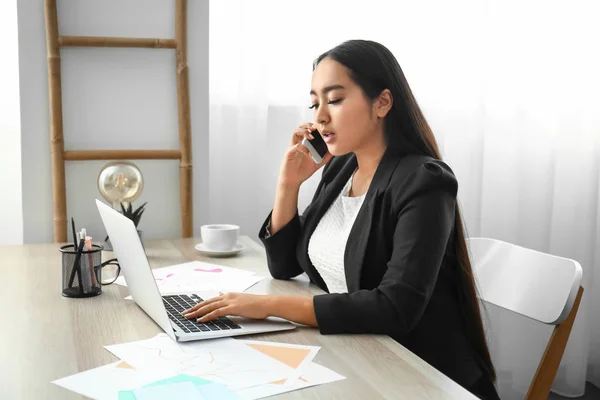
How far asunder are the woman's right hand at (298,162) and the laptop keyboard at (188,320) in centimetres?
44

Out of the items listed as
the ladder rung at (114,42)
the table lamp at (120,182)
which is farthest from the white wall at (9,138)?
the table lamp at (120,182)

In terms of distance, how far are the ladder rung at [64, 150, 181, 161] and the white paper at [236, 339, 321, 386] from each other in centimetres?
104

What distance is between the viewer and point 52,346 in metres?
1.02

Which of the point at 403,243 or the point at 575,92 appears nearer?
the point at 403,243

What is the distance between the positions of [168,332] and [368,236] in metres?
0.45

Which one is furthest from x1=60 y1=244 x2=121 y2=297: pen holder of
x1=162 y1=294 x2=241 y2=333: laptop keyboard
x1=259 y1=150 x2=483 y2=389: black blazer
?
x1=259 y1=150 x2=483 y2=389: black blazer

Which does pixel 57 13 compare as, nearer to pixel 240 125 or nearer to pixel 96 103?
pixel 96 103

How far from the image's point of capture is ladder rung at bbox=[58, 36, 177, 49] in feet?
6.10

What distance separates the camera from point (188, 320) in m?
1.12

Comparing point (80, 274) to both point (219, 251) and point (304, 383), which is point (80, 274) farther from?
point (304, 383)

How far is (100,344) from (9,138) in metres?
1.26

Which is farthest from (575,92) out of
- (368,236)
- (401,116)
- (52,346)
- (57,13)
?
(52,346)

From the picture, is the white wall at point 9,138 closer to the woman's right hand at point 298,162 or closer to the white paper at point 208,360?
the woman's right hand at point 298,162

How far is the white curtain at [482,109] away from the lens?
2254 mm
